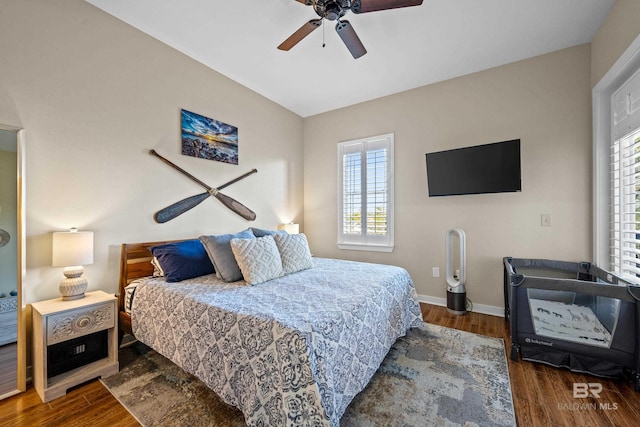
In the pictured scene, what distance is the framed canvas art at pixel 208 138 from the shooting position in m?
2.79

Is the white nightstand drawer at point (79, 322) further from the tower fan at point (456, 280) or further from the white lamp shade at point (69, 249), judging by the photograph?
the tower fan at point (456, 280)

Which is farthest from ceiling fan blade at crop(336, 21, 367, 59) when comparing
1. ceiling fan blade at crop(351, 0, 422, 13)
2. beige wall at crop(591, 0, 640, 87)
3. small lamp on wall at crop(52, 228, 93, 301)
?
small lamp on wall at crop(52, 228, 93, 301)

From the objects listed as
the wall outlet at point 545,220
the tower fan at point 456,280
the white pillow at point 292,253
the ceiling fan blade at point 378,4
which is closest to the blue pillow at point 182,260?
the white pillow at point 292,253

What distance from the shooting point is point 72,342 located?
6.04 feet

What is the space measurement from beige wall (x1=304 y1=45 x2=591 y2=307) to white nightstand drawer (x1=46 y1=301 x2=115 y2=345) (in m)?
2.94

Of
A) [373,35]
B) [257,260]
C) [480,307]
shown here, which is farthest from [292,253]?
[480,307]

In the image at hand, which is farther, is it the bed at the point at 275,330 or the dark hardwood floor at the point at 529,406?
the dark hardwood floor at the point at 529,406

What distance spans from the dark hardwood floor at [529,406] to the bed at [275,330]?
0.42 m

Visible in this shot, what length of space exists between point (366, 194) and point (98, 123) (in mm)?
3140

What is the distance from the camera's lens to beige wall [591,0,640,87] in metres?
1.85

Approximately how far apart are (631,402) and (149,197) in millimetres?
3983

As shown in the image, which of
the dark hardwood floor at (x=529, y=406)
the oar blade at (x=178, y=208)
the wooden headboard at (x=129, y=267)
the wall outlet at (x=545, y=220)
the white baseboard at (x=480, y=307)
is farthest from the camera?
the white baseboard at (x=480, y=307)

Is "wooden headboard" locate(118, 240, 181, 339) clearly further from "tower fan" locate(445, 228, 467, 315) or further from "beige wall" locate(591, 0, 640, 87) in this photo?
"beige wall" locate(591, 0, 640, 87)

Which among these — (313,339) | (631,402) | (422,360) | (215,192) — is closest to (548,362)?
(631,402)
